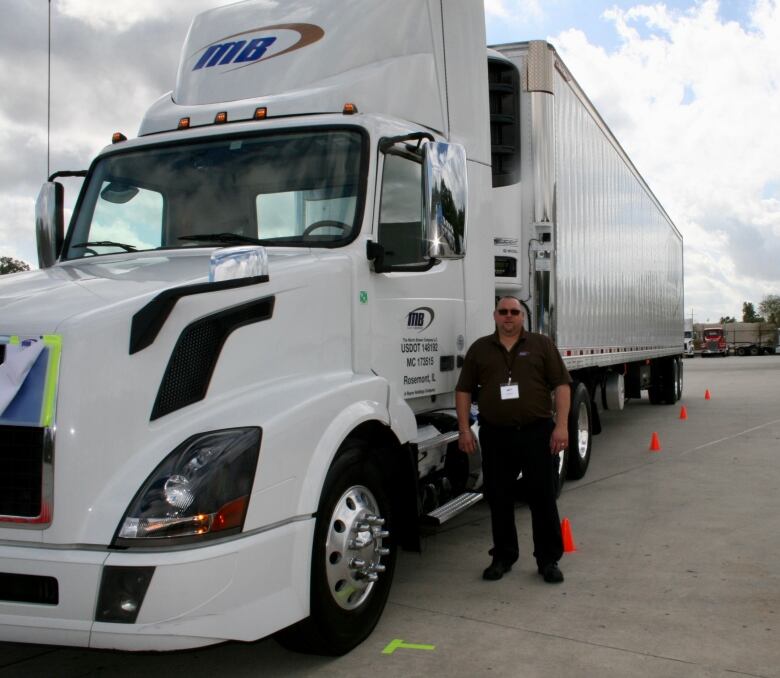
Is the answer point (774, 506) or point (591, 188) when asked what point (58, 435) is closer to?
point (774, 506)

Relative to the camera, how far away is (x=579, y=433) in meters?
8.80

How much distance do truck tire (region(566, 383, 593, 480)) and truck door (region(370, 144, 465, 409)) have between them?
3314 millimetres

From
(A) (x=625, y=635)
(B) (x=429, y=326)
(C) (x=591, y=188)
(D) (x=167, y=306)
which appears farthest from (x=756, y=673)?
(C) (x=591, y=188)

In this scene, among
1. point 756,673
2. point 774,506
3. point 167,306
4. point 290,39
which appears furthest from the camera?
point 774,506

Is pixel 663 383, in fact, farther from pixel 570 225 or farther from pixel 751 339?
pixel 751 339

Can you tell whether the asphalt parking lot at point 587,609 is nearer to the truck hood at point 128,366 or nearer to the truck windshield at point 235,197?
the truck hood at point 128,366

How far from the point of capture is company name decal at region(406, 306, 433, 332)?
16.3ft

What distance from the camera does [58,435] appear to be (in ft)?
A: 9.94

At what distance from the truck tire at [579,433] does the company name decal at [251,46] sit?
183 inches

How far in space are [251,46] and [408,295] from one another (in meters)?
1.88

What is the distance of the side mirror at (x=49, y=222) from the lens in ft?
16.7

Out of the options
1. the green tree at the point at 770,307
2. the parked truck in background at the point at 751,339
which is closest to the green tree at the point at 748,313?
the green tree at the point at 770,307

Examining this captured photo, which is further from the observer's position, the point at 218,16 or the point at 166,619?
the point at 218,16

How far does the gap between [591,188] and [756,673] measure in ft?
21.6
